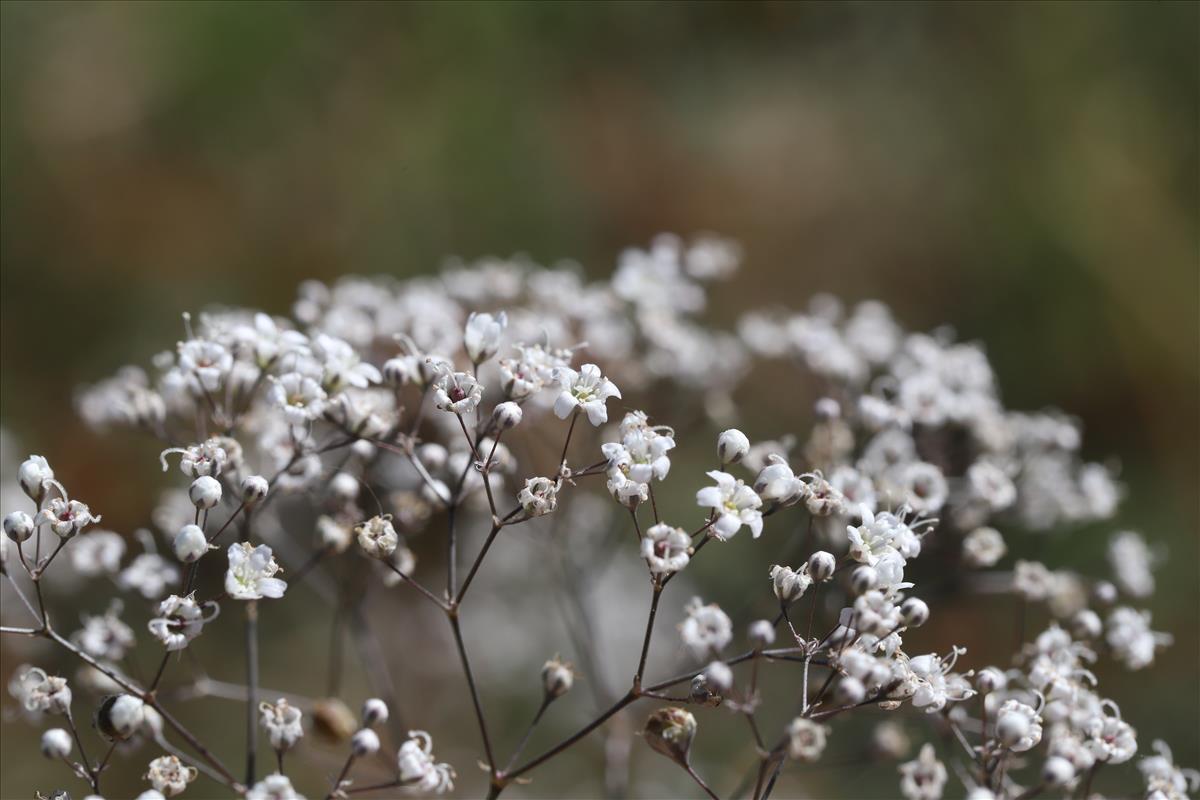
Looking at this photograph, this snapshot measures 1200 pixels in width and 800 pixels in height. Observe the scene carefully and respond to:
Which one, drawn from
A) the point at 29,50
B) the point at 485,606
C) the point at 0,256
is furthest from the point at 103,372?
the point at 485,606

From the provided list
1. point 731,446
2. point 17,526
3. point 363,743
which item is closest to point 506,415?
point 731,446

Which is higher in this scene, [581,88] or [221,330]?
[581,88]

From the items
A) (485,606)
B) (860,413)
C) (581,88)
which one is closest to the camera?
(860,413)

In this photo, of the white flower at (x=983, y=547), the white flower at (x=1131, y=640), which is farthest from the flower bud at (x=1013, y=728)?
the white flower at (x=983, y=547)

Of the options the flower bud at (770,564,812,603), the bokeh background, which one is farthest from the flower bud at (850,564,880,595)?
the bokeh background

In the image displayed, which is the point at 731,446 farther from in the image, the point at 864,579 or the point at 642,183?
the point at 642,183

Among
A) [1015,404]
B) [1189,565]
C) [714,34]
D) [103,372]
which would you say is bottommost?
[103,372]

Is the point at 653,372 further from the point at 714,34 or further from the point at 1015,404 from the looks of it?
the point at 714,34
